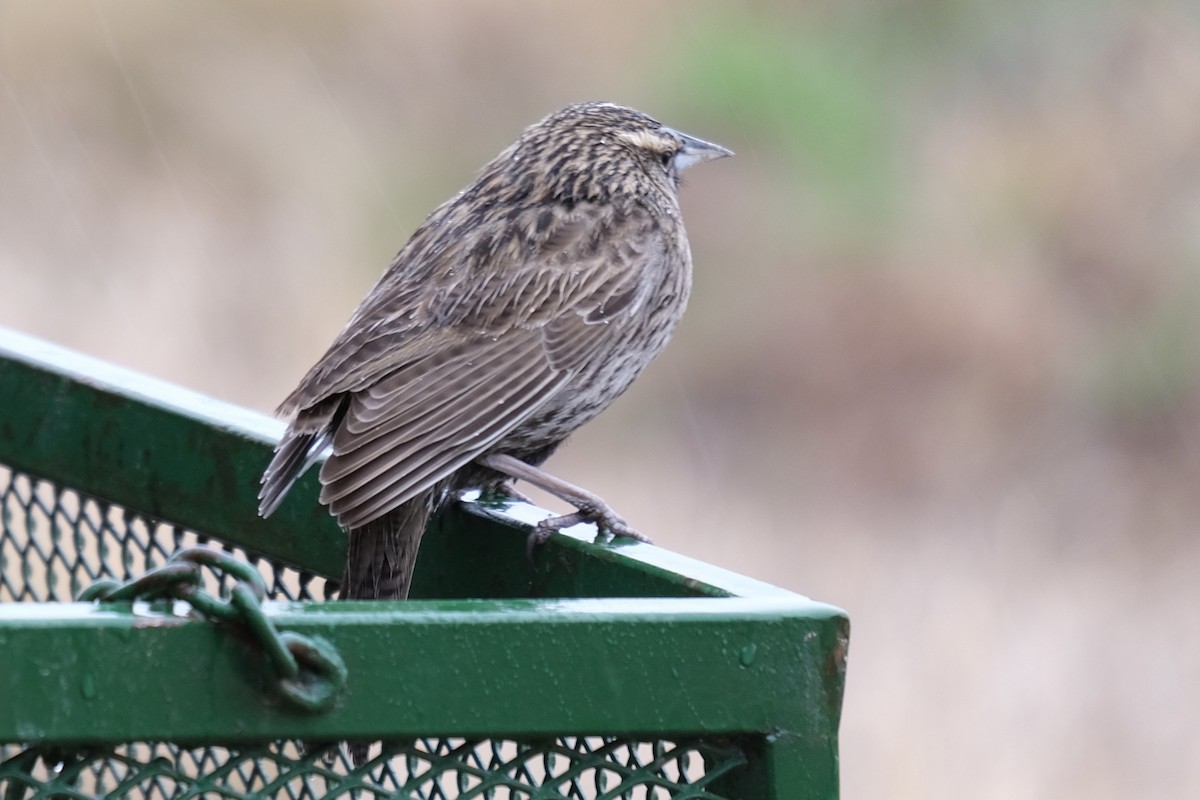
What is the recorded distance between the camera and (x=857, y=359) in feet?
40.1

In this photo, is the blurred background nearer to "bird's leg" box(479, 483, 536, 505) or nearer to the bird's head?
the bird's head

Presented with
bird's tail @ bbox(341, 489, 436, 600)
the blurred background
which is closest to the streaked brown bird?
bird's tail @ bbox(341, 489, 436, 600)

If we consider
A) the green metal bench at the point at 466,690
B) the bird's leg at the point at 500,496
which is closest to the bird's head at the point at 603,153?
the bird's leg at the point at 500,496

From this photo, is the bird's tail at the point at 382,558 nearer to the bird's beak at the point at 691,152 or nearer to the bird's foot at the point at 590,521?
the bird's foot at the point at 590,521

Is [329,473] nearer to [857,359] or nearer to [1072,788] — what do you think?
[1072,788]

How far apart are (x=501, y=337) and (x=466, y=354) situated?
115mm

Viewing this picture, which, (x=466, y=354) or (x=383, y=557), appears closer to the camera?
(x=383, y=557)

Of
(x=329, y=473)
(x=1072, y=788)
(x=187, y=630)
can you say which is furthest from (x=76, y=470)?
(x=1072, y=788)

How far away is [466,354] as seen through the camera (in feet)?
13.7

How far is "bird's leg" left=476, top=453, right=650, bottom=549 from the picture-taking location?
322 centimetres

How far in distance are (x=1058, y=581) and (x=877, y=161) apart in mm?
4289

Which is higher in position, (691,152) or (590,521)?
(691,152)

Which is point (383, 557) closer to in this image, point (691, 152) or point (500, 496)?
point (500, 496)

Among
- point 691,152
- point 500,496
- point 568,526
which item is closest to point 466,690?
point 568,526
